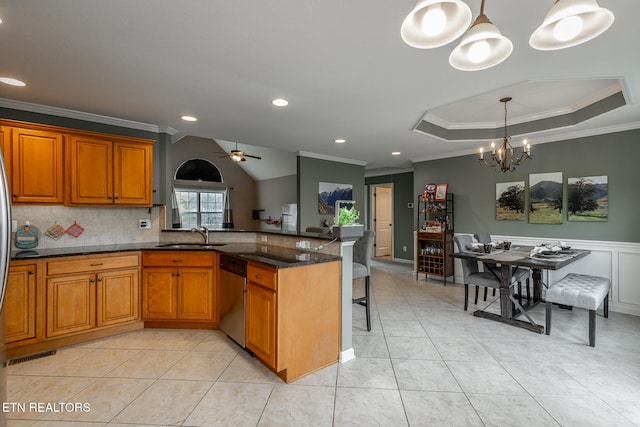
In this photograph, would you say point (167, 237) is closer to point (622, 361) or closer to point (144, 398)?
point (144, 398)

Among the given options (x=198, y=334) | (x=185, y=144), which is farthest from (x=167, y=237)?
(x=185, y=144)

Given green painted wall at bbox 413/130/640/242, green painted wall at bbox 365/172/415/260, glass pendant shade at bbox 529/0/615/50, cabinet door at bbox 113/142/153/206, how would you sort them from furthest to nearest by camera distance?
green painted wall at bbox 365/172/415/260, green painted wall at bbox 413/130/640/242, cabinet door at bbox 113/142/153/206, glass pendant shade at bbox 529/0/615/50

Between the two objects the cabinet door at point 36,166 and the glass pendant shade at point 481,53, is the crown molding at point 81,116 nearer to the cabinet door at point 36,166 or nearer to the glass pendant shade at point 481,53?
the cabinet door at point 36,166

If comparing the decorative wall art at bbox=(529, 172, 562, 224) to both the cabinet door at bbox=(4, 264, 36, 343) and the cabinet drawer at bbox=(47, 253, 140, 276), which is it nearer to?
the cabinet drawer at bbox=(47, 253, 140, 276)

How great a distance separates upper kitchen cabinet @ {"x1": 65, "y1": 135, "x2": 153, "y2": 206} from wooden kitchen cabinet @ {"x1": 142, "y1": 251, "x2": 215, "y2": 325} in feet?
2.62

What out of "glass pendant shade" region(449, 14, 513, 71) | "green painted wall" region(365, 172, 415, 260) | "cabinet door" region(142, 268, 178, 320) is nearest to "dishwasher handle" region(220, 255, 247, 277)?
"cabinet door" region(142, 268, 178, 320)

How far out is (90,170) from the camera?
124 inches

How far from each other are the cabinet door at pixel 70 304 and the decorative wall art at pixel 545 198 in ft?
19.8

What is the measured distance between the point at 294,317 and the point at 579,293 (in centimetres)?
291

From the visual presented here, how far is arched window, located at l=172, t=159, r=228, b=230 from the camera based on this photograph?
8.46 meters

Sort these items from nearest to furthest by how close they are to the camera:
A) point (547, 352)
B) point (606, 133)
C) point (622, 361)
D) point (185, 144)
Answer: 1. point (622, 361)
2. point (547, 352)
3. point (606, 133)
4. point (185, 144)

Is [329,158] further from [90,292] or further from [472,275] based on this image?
[90,292]

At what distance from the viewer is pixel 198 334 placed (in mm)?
3096

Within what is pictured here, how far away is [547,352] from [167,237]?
173 inches
